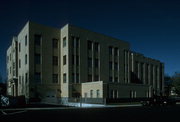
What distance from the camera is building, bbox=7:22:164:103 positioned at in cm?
4369

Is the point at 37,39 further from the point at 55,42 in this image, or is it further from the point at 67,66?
the point at 67,66

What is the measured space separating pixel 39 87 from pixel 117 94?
14.7m

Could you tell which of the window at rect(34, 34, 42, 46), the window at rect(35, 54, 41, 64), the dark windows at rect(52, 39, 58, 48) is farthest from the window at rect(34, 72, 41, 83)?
the dark windows at rect(52, 39, 58, 48)

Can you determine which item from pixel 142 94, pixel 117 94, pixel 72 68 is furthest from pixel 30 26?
pixel 142 94

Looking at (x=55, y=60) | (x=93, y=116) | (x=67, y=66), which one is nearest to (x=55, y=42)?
(x=55, y=60)

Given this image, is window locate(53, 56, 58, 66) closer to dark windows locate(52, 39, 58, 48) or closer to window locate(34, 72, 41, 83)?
dark windows locate(52, 39, 58, 48)

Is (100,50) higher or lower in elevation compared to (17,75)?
higher

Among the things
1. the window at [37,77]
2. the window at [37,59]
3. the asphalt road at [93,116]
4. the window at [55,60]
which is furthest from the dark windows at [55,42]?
the asphalt road at [93,116]

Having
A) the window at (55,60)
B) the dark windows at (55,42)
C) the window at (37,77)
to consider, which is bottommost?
the window at (37,77)

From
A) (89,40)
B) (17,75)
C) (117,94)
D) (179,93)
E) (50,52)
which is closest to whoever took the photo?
(117,94)

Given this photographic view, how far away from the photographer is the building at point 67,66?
143 ft

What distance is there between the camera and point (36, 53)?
44625 millimetres

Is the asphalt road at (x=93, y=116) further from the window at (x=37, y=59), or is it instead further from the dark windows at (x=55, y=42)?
the dark windows at (x=55, y=42)

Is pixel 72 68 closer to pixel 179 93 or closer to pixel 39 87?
pixel 39 87
